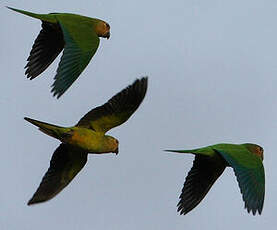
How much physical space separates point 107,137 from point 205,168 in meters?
1.57

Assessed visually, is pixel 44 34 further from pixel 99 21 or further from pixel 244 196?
pixel 244 196

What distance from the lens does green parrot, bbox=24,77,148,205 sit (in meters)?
17.1

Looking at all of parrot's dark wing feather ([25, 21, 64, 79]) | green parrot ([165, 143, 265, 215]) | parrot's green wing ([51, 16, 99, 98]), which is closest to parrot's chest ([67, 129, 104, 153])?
parrot's green wing ([51, 16, 99, 98])

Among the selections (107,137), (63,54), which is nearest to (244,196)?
(107,137)

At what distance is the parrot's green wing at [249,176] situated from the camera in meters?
17.4

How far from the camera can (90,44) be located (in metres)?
18.0

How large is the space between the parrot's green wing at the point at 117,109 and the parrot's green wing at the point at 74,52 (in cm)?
63

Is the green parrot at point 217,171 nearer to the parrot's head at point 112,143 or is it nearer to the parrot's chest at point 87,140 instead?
the parrot's head at point 112,143

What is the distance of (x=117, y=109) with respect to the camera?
17391mm

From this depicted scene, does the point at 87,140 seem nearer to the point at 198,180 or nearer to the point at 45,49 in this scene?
the point at 198,180

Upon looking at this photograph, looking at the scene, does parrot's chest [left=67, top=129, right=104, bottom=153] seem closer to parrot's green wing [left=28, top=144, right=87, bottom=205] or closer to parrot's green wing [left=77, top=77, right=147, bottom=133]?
parrot's green wing [left=77, top=77, right=147, bottom=133]

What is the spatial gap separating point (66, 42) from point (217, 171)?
2899 millimetres

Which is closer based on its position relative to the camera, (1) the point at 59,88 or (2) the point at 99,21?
(1) the point at 59,88

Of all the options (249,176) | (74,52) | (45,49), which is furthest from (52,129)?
(249,176)
